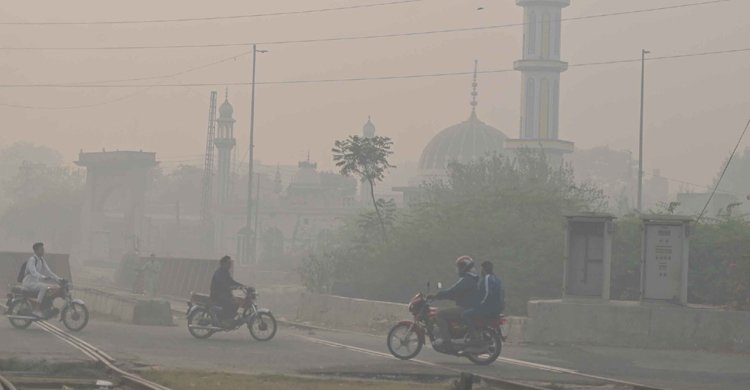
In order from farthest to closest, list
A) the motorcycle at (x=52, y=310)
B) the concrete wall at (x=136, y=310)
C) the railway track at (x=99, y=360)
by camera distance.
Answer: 1. the concrete wall at (x=136, y=310)
2. the motorcycle at (x=52, y=310)
3. the railway track at (x=99, y=360)

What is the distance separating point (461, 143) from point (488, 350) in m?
140

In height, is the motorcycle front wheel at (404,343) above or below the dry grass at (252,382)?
above

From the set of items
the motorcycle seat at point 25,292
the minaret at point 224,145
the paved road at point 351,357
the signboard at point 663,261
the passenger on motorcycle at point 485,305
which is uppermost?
the minaret at point 224,145

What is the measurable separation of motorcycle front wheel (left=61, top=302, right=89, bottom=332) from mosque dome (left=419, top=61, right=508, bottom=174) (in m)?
130

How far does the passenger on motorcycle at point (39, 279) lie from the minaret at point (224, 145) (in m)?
121

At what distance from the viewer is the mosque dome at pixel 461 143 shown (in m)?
159

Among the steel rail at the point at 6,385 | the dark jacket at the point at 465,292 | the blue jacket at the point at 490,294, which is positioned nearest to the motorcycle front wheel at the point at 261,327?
the dark jacket at the point at 465,292

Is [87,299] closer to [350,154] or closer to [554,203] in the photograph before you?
[350,154]

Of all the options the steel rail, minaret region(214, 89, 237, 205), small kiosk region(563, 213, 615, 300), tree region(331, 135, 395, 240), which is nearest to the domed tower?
minaret region(214, 89, 237, 205)

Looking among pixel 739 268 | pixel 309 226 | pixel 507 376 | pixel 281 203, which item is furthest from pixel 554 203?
pixel 281 203

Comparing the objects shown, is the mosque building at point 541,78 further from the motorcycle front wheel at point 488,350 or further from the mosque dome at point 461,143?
the motorcycle front wheel at point 488,350

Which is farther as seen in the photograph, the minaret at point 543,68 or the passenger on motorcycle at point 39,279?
the minaret at point 543,68

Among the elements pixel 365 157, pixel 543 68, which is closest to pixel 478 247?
pixel 365 157

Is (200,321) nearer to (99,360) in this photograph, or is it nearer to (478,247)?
(99,360)
